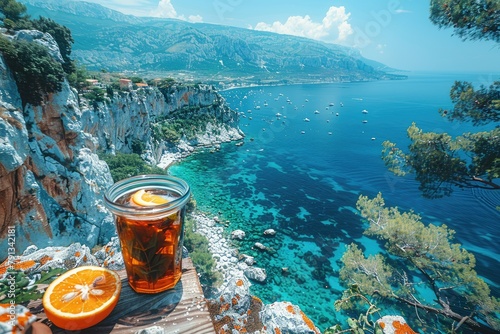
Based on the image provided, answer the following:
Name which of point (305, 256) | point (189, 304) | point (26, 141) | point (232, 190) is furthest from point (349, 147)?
point (189, 304)

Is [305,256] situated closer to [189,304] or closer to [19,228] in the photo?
[19,228]

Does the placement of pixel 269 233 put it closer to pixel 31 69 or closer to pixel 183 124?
pixel 31 69

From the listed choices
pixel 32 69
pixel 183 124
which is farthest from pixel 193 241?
pixel 183 124

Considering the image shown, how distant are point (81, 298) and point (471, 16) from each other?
376 inches

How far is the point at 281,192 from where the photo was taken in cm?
3631

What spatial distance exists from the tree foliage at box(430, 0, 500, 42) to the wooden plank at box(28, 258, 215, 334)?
340 inches

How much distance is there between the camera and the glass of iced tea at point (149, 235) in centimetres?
148

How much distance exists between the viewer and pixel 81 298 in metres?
1.37

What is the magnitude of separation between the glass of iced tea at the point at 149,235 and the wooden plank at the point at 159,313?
0.07 m

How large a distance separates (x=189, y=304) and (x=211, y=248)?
2339 cm

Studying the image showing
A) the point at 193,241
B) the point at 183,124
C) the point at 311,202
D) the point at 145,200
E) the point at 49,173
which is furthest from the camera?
the point at 183,124

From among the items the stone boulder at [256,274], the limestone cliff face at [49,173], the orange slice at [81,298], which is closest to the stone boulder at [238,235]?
the stone boulder at [256,274]

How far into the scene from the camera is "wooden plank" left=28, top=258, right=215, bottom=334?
1400 mm

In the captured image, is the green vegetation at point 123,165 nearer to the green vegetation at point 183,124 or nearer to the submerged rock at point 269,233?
the submerged rock at point 269,233
